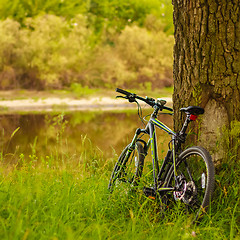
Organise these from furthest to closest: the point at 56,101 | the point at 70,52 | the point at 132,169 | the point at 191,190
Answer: the point at 70,52
the point at 56,101
the point at 132,169
the point at 191,190

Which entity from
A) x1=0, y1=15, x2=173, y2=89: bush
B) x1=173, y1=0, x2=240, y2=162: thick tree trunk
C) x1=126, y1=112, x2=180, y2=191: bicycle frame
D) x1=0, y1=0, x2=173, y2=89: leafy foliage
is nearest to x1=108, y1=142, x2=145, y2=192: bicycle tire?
x1=126, y1=112, x2=180, y2=191: bicycle frame

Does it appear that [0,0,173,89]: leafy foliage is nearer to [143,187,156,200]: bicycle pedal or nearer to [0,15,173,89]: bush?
[0,15,173,89]: bush

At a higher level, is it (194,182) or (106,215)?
(194,182)

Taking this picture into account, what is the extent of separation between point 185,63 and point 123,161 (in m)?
1.15

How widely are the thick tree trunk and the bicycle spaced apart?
0.80 ft

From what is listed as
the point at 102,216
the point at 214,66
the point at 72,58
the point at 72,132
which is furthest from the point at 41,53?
the point at 102,216

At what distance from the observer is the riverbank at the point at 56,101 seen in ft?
70.5

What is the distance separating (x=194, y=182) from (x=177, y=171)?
262mm

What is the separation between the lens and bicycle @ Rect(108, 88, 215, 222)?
289cm

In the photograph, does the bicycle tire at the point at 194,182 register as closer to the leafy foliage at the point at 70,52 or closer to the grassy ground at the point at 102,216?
the grassy ground at the point at 102,216

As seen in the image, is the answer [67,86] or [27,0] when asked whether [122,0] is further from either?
[67,86]

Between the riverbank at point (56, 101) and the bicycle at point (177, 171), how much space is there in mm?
16545

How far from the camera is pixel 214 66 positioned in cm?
339

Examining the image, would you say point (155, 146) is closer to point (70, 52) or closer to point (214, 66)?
point (214, 66)
